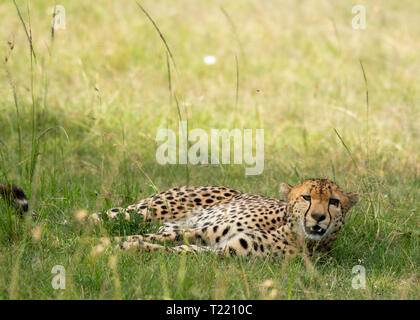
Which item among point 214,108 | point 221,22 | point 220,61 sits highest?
point 221,22

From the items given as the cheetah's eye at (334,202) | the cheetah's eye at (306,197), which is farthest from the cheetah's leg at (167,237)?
the cheetah's eye at (334,202)

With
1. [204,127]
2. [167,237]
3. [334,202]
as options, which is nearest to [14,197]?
[167,237]

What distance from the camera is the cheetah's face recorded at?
12.8ft

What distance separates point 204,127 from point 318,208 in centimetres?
322

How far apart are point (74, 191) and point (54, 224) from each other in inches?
20.3

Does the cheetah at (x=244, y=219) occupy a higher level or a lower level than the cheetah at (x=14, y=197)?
lower

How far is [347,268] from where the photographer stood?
13.5 feet

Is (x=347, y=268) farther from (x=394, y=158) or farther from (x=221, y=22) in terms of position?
(x=221, y=22)

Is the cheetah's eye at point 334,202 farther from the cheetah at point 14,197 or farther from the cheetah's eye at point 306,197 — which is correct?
the cheetah at point 14,197

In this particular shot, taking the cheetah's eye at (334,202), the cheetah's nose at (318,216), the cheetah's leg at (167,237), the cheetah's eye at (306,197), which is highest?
the cheetah's eye at (306,197)

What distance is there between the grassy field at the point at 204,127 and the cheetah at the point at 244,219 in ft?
0.42

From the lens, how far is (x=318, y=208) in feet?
12.8

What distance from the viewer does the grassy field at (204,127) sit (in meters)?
3.65
